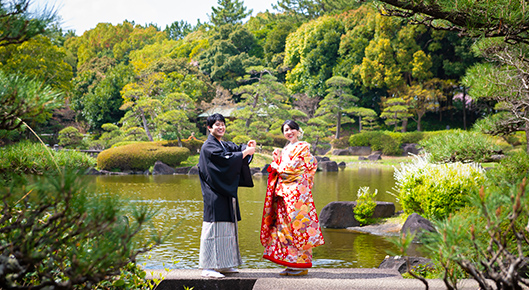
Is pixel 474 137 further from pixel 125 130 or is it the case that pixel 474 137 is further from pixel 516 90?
pixel 125 130

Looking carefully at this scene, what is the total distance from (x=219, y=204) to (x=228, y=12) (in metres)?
42.4

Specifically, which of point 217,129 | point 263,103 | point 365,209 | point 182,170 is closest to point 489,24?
point 217,129

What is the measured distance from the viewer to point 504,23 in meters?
3.05

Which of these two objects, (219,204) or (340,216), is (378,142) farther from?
Answer: (219,204)

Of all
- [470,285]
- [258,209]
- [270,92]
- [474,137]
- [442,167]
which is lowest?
[258,209]

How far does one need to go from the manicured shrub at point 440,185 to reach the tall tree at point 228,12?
39546 mm

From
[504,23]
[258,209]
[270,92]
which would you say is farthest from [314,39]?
[504,23]

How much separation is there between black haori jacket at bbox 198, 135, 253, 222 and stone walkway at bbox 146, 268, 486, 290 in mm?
502

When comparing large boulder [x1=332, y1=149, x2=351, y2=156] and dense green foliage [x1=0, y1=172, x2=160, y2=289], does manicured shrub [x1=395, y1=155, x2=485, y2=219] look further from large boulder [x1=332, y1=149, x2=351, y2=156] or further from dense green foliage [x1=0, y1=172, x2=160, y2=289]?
large boulder [x1=332, y1=149, x2=351, y2=156]

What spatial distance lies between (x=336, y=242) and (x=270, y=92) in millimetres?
15948

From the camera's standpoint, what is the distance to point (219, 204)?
3680mm

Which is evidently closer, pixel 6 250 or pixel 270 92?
pixel 6 250

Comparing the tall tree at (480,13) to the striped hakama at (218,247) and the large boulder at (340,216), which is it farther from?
the large boulder at (340,216)

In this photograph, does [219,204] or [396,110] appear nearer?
[219,204]
